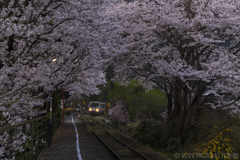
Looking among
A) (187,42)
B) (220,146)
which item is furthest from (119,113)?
(220,146)

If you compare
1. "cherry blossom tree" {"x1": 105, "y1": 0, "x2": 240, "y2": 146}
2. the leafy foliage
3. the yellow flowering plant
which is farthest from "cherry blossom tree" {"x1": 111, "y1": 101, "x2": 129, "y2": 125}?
the yellow flowering plant

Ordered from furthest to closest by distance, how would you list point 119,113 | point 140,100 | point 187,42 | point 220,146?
point 119,113
point 140,100
point 187,42
point 220,146

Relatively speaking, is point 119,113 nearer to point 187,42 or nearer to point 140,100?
point 140,100

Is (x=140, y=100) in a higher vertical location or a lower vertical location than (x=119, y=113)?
higher

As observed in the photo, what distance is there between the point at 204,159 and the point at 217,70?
5462 millimetres

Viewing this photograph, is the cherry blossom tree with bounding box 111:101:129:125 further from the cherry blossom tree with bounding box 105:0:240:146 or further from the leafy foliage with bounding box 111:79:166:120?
the cherry blossom tree with bounding box 105:0:240:146

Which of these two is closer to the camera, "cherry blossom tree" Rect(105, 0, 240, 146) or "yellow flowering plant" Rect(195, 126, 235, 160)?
"yellow flowering plant" Rect(195, 126, 235, 160)

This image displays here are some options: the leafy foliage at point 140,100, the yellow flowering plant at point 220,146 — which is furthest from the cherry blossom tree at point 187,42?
the leafy foliage at point 140,100

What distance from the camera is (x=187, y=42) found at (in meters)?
15.8

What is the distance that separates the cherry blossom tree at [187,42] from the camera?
14.2 metres

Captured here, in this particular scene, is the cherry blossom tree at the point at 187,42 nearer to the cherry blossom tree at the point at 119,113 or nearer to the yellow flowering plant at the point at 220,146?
the yellow flowering plant at the point at 220,146

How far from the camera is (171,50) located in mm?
19484

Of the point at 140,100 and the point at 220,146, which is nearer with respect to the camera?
the point at 220,146

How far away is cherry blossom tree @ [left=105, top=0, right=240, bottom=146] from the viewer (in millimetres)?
14234
